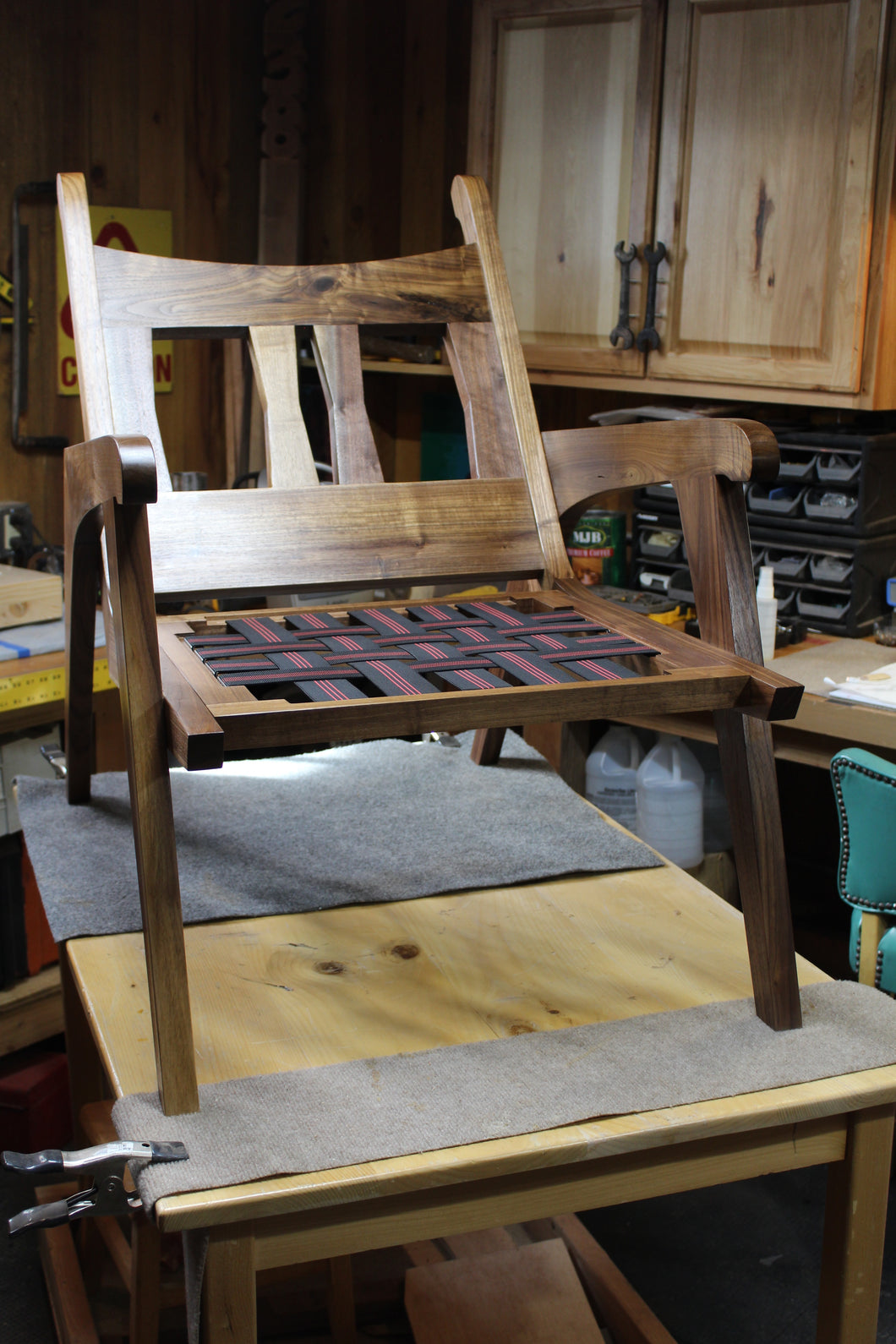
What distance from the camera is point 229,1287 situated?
779 millimetres

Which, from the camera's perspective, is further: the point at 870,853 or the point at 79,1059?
the point at 870,853

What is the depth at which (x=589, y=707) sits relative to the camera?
0.89 meters

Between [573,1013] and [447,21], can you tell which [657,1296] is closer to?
[573,1013]

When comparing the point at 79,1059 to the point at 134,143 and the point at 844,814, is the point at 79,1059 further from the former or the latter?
the point at 134,143

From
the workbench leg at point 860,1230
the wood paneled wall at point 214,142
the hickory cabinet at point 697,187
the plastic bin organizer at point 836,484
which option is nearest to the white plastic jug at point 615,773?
the plastic bin organizer at point 836,484

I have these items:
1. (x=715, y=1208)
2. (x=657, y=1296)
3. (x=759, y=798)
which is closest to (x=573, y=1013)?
(x=759, y=798)

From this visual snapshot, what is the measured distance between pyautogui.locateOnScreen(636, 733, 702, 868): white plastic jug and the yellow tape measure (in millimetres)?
937

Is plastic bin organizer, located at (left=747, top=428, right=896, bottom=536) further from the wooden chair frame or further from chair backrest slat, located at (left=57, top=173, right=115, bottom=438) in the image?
chair backrest slat, located at (left=57, top=173, right=115, bottom=438)

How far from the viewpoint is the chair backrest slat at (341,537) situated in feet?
3.88

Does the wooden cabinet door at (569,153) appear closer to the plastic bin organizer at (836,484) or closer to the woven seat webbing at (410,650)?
the plastic bin organizer at (836,484)

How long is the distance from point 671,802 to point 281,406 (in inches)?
44.2

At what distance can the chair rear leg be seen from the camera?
37.7 inches

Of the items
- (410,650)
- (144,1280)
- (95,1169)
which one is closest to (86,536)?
(410,650)

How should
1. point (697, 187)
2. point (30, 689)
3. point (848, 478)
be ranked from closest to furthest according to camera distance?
point (30, 689) → point (848, 478) → point (697, 187)
